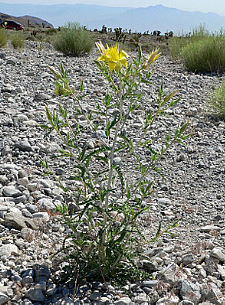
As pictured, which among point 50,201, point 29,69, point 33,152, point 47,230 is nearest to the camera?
point 47,230

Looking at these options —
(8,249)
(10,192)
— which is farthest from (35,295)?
(10,192)

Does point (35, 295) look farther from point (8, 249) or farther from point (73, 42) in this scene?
point (73, 42)

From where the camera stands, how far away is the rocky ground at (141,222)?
198 cm

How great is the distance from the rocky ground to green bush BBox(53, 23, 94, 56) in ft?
14.8

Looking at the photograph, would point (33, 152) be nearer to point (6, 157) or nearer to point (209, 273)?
point (6, 157)

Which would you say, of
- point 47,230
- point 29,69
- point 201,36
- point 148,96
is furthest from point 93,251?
point 201,36

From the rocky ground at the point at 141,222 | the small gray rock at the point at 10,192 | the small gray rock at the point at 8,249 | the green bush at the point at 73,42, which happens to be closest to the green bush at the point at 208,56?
the green bush at the point at 73,42

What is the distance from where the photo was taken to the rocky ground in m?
1.98

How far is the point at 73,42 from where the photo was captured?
9.77 metres

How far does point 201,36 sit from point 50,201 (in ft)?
31.7

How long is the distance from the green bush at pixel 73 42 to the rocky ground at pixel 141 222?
178 inches

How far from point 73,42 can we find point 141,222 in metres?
7.74

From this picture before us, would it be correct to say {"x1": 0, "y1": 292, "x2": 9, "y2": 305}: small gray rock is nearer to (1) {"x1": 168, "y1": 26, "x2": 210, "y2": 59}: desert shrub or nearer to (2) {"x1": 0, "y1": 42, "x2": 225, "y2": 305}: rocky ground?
(2) {"x1": 0, "y1": 42, "x2": 225, "y2": 305}: rocky ground

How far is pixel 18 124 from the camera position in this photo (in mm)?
4219
